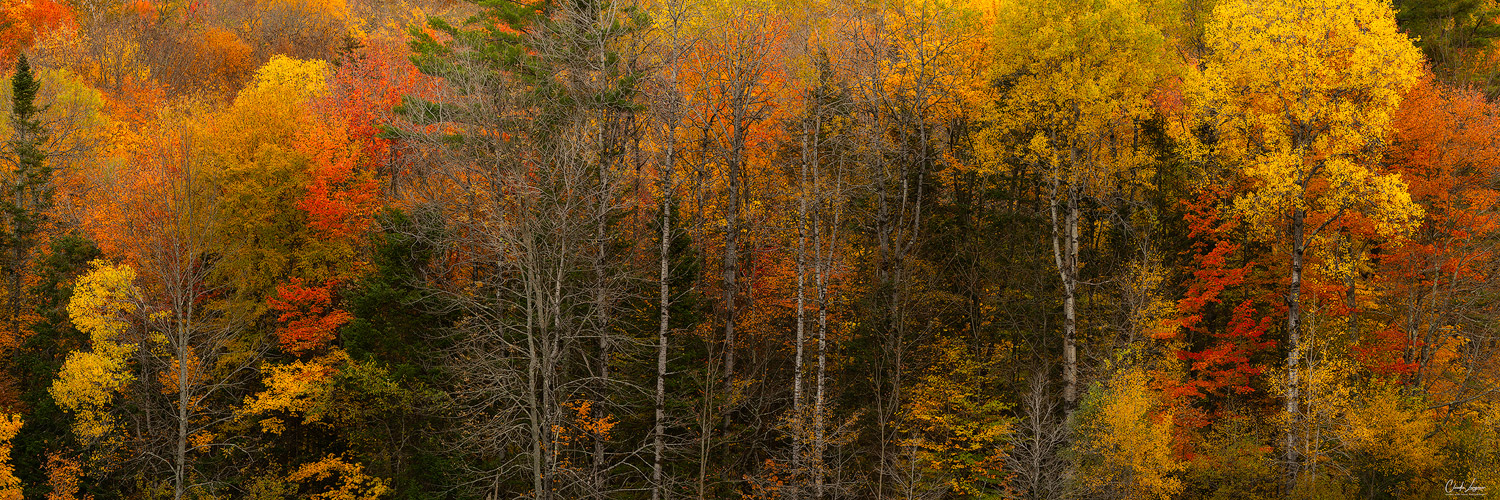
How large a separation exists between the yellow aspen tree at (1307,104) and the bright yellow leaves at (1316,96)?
21mm

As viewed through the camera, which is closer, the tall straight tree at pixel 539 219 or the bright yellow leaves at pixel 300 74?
the tall straight tree at pixel 539 219

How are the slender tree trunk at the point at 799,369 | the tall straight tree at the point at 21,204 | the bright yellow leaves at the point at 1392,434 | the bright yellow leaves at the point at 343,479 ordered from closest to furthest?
the bright yellow leaves at the point at 1392,434 → the slender tree trunk at the point at 799,369 → the bright yellow leaves at the point at 343,479 → the tall straight tree at the point at 21,204

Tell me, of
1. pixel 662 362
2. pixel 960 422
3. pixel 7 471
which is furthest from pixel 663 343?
pixel 7 471

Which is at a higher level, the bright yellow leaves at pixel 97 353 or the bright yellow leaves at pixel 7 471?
the bright yellow leaves at pixel 97 353

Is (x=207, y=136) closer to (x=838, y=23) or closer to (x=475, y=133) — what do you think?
(x=475, y=133)

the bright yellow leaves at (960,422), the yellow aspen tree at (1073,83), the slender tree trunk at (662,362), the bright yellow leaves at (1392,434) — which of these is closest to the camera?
the bright yellow leaves at (1392,434)

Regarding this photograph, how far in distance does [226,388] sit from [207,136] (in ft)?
22.7

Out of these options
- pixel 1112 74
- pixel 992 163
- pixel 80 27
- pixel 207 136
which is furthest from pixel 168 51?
pixel 1112 74

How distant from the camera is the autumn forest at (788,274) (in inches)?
755

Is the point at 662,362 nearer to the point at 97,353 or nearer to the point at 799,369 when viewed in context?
the point at 799,369

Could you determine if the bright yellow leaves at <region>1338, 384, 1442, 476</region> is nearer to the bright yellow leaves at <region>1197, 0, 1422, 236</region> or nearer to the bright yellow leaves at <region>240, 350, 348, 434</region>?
the bright yellow leaves at <region>1197, 0, 1422, 236</region>

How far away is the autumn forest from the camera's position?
1919cm

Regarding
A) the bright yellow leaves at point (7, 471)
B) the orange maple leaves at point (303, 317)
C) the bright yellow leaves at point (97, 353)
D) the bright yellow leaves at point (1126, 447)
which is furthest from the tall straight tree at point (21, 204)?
the bright yellow leaves at point (1126, 447)

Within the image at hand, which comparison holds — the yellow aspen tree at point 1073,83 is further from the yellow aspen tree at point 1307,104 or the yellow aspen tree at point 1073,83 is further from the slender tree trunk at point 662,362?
the slender tree trunk at point 662,362
